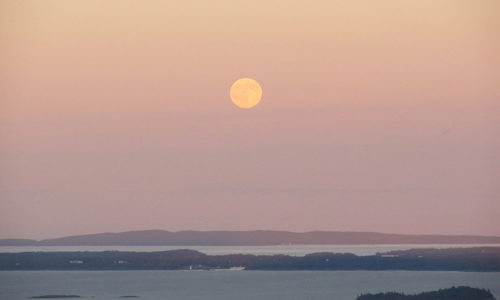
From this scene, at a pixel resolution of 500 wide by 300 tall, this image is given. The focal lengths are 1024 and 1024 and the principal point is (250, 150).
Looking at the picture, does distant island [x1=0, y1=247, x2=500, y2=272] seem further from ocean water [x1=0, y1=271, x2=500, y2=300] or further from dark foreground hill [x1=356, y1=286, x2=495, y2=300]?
dark foreground hill [x1=356, y1=286, x2=495, y2=300]

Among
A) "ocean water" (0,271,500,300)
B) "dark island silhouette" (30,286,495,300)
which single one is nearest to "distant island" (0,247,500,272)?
"ocean water" (0,271,500,300)

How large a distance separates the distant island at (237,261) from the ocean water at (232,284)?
12.7 ft

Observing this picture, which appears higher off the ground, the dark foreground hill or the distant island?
the distant island

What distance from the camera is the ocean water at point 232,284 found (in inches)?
3506

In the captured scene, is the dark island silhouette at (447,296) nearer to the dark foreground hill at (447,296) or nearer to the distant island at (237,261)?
the dark foreground hill at (447,296)

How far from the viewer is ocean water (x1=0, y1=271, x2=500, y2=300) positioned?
292 ft

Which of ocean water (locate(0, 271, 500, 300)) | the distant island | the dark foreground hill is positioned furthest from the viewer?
the distant island

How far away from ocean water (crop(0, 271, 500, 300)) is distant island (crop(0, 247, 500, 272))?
Result: 12.7 feet

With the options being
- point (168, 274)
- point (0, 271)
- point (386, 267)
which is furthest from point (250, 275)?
point (0, 271)

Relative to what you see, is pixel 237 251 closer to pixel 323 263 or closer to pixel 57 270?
pixel 323 263

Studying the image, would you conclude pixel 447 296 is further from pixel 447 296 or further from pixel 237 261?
pixel 237 261

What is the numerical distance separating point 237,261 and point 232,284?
23941mm

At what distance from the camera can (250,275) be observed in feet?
364

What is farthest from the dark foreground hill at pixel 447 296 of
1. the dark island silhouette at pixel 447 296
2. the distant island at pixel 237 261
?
the distant island at pixel 237 261
